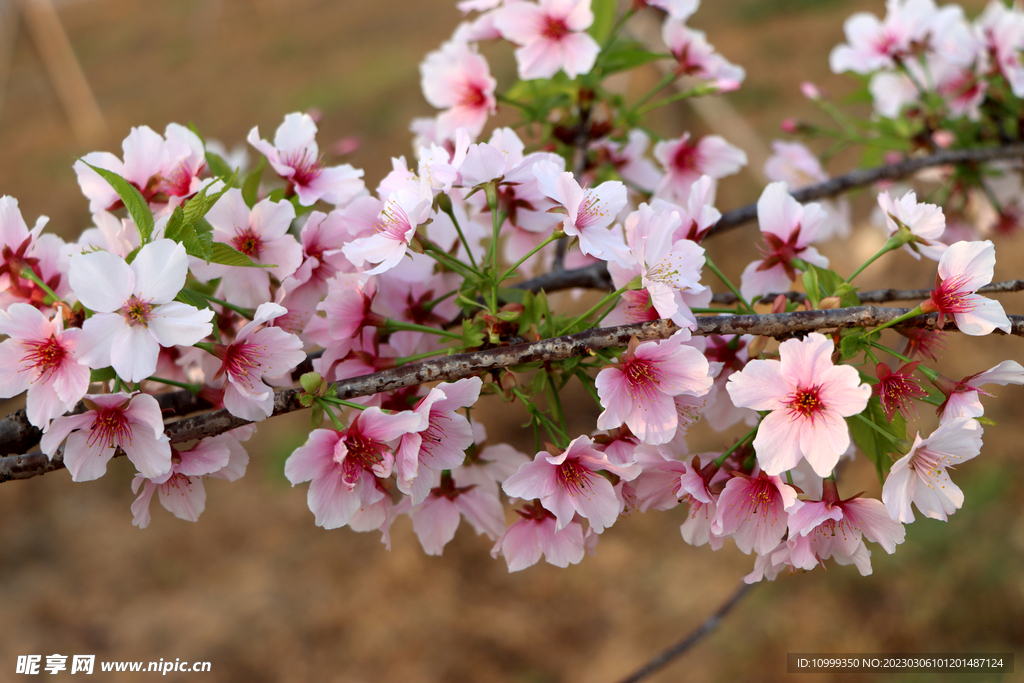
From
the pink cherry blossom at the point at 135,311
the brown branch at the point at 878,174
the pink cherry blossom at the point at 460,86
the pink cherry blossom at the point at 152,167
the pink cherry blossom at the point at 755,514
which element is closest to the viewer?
the pink cherry blossom at the point at 135,311

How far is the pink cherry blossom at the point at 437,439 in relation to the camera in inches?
28.7

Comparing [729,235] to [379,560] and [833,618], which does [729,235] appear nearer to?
[833,618]

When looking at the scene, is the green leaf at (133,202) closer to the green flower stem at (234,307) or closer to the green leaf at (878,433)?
the green flower stem at (234,307)

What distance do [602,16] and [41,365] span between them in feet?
3.56

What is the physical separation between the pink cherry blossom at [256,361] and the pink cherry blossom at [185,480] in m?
0.08

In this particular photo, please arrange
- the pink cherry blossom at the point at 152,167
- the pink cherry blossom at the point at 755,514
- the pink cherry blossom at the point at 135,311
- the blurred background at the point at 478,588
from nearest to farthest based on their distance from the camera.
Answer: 1. the pink cherry blossom at the point at 135,311
2. the pink cherry blossom at the point at 755,514
3. the pink cherry blossom at the point at 152,167
4. the blurred background at the point at 478,588

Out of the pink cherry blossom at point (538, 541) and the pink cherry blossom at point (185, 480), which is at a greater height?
the pink cherry blossom at point (185, 480)

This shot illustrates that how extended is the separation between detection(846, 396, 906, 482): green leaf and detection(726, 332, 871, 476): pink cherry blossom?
97 mm

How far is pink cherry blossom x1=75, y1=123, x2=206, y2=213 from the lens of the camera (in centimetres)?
93

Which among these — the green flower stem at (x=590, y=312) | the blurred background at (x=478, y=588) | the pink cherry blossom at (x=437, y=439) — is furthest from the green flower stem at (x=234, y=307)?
the blurred background at (x=478, y=588)

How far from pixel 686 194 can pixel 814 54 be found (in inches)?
271

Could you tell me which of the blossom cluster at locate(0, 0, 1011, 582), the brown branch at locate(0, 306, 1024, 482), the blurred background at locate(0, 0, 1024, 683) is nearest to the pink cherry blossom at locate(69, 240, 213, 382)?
the blossom cluster at locate(0, 0, 1011, 582)

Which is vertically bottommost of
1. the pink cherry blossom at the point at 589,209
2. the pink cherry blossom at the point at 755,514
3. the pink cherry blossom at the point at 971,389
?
the pink cherry blossom at the point at 755,514

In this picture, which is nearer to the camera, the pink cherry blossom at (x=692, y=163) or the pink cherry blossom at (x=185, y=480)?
the pink cherry blossom at (x=185, y=480)
